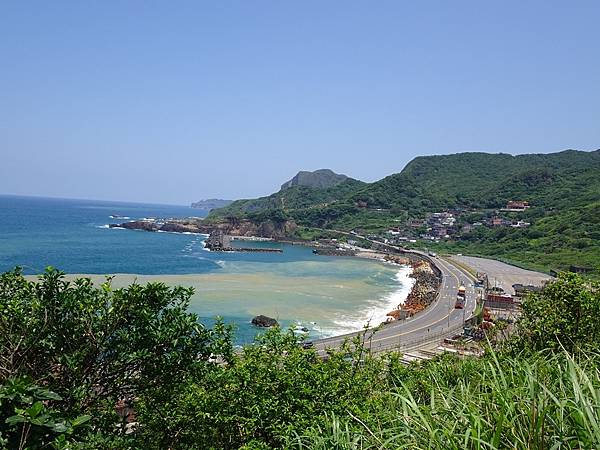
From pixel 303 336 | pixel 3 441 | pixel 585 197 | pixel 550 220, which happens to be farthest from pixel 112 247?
pixel 585 197

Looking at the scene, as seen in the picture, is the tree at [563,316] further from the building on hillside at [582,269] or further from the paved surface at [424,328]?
the building on hillside at [582,269]

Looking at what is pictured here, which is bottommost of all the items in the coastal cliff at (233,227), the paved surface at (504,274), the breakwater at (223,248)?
the paved surface at (504,274)

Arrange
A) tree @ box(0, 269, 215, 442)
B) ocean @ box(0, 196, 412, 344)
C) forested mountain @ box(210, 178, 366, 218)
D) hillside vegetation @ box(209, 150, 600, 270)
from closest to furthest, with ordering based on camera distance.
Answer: tree @ box(0, 269, 215, 442)
ocean @ box(0, 196, 412, 344)
hillside vegetation @ box(209, 150, 600, 270)
forested mountain @ box(210, 178, 366, 218)

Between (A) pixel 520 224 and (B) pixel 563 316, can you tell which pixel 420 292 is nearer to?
(B) pixel 563 316

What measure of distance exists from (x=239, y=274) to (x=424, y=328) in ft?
93.2

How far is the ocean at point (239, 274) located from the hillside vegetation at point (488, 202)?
25.2 metres

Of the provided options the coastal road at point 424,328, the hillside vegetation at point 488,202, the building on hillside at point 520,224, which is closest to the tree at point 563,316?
the coastal road at point 424,328

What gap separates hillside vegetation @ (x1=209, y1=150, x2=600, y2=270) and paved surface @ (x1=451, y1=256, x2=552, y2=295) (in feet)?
13.8

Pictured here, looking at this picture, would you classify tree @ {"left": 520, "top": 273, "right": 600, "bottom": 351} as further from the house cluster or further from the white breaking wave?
the house cluster

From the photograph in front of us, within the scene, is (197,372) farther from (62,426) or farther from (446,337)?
(446,337)

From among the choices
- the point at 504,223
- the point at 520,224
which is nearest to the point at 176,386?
the point at 520,224

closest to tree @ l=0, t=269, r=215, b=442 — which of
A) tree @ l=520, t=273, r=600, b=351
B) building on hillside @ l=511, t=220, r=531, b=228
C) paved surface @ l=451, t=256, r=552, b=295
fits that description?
tree @ l=520, t=273, r=600, b=351

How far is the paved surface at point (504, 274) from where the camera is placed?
52938mm

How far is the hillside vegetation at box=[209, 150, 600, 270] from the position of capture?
73.4m
